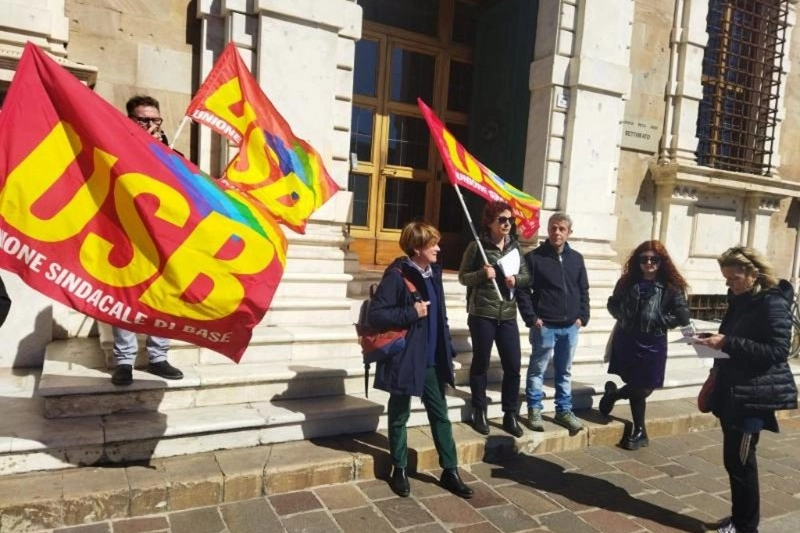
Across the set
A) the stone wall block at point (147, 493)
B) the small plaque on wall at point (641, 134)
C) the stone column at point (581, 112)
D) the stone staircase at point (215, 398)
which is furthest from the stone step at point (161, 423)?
the small plaque on wall at point (641, 134)

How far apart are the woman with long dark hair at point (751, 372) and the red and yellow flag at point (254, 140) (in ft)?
10.3

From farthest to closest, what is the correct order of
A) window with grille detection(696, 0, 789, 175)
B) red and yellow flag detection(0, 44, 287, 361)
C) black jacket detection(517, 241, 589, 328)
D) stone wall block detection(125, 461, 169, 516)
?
window with grille detection(696, 0, 789, 175) < black jacket detection(517, 241, 589, 328) < stone wall block detection(125, 461, 169, 516) < red and yellow flag detection(0, 44, 287, 361)

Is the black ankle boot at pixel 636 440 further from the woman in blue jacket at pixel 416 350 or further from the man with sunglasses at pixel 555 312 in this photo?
the woman in blue jacket at pixel 416 350

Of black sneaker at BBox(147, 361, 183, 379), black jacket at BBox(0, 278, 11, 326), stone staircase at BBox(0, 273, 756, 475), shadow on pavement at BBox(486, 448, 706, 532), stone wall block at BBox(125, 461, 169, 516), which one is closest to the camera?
black jacket at BBox(0, 278, 11, 326)

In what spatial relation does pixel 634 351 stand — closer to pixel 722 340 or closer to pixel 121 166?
pixel 722 340

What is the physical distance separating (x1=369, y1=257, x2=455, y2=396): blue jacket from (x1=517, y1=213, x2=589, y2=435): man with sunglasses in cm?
134

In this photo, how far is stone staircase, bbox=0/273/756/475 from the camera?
3969mm

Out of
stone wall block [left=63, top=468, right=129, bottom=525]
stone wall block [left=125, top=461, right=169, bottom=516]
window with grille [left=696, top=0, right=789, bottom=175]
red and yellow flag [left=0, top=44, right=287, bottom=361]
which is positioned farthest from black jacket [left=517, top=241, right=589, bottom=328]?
window with grille [left=696, top=0, right=789, bottom=175]

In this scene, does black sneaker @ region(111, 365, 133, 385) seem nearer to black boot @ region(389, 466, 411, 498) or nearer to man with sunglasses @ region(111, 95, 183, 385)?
man with sunglasses @ region(111, 95, 183, 385)

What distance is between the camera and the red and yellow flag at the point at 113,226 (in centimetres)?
300

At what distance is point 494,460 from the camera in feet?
16.0

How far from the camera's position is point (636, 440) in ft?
17.6

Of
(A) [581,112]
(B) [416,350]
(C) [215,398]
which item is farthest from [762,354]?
(A) [581,112]

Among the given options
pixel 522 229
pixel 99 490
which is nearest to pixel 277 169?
pixel 522 229
